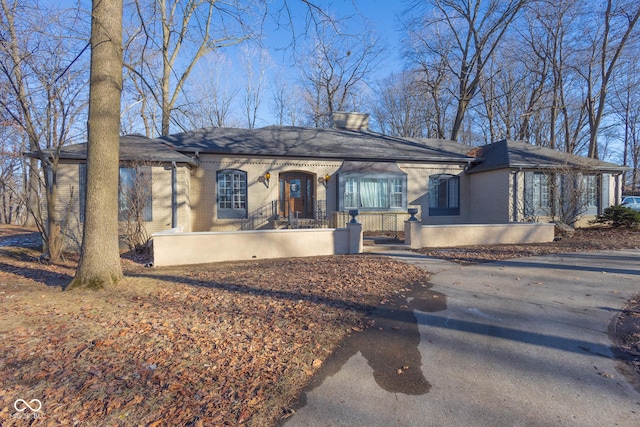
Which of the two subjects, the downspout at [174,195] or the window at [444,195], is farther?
the window at [444,195]

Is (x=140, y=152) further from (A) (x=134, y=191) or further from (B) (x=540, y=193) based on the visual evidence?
(B) (x=540, y=193)

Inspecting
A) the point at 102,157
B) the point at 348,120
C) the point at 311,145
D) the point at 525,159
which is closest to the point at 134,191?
the point at 102,157

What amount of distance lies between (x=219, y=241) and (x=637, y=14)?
926 inches

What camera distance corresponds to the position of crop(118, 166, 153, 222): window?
10.6 meters

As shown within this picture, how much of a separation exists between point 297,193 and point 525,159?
34.0 ft

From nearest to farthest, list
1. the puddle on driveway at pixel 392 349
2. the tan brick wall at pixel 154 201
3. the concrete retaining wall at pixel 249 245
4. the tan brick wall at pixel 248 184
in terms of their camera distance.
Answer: the puddle on driveway at pixel 392 349 → the concrete retaining wall at pixel 249 245 → the tan brick wall at pixel 154 201 → the tan brick wall at pixel 248 184

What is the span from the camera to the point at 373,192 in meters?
14.3

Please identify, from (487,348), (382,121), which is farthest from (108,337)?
(382,121)

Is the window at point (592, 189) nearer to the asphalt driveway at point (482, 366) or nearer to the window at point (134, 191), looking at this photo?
the asphalt driveway at point (482, 366)

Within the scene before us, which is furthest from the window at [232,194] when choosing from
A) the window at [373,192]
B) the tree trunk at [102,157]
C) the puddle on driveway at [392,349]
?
the puddle on driveway at [392,349]

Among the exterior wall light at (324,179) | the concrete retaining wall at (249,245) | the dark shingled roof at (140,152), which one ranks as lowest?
the concrete retaining wall at (249,245)

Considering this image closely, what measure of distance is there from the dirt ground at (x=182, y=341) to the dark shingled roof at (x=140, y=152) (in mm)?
5346

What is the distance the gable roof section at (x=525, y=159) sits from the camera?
1429cm

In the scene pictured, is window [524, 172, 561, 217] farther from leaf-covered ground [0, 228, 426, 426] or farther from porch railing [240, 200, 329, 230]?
leaf-covered ground [0, 228, 426, 426]
